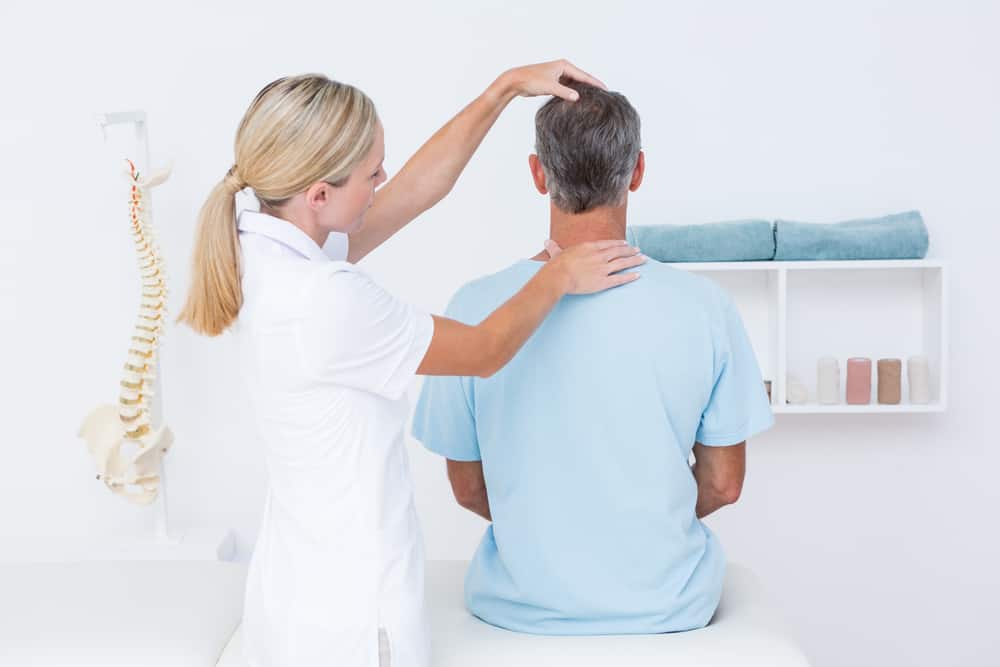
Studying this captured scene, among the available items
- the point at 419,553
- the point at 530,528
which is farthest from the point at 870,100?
the point at 419,553

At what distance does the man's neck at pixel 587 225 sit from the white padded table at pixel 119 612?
2.65ft

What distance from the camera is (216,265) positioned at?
1363mm

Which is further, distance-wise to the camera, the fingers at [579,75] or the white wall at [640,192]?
the white wall at [640,192]

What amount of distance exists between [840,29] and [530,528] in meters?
1.65

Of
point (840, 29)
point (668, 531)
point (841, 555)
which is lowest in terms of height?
point (841, 555)

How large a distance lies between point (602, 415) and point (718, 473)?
0.86 feet

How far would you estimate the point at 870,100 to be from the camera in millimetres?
2717

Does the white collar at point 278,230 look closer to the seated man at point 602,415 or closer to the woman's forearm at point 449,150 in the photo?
the seated man at point 602,415

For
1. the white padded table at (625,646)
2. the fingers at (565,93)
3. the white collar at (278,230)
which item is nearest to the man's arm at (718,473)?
the white padded table at (625,646)

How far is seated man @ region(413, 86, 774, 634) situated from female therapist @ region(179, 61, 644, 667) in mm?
180

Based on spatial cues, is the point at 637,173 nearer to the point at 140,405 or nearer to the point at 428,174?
the point at 428,174

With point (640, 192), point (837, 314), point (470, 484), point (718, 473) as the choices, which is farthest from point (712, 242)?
point (470, 484)

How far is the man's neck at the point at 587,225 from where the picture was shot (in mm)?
1628

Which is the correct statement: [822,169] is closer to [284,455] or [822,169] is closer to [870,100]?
[870,100]
